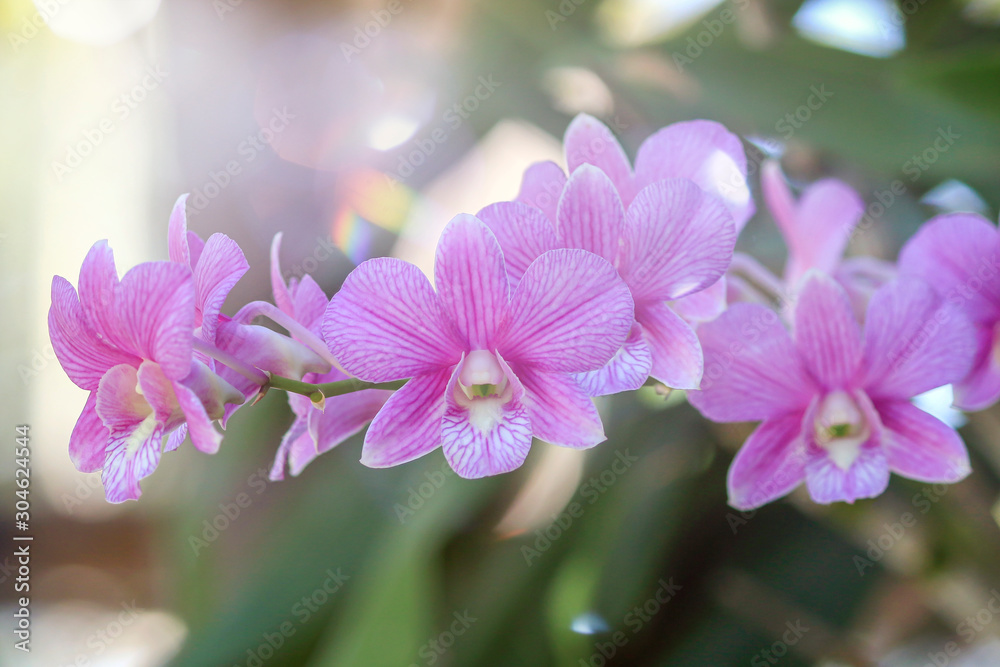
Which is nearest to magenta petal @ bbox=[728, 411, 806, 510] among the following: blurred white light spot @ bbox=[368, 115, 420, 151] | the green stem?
the green stem

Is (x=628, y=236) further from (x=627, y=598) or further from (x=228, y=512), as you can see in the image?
(x=228, y=512)

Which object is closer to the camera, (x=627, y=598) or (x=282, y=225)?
(x=627, y=598)

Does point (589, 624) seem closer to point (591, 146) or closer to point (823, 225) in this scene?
point (823, 225)

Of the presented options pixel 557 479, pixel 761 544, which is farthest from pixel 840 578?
pixel 557 479

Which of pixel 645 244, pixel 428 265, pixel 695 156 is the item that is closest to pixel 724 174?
pixel 695 156

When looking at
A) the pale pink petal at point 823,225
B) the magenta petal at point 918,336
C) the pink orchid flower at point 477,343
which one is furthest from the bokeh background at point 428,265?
the pink orchid flower at point 477,343

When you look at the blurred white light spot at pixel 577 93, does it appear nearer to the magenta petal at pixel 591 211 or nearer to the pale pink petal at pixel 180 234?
the magenta petal at pixel 591 211

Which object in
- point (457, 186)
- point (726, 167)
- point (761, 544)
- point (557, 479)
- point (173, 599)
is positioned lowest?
point (761, 544)
